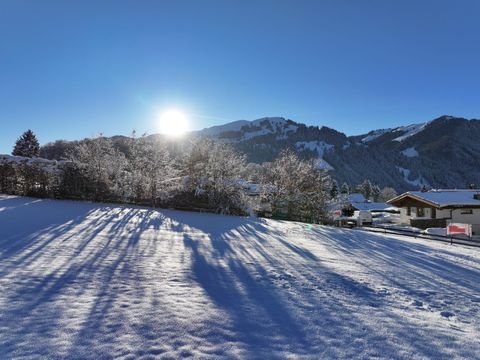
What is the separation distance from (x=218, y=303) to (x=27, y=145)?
61.6m

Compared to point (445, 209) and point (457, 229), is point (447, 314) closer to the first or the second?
point (457, 229)

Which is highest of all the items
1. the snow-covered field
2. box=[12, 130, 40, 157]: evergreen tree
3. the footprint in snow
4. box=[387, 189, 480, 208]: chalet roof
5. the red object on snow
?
box=[12, 130, 40, 157]: evergreen tree

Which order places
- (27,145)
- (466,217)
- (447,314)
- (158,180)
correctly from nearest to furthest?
(447,314) < (158,180) < (466,217) < (27,145)

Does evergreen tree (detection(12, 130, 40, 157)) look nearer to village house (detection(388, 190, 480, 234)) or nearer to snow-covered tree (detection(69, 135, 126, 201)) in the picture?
snow-covered tree (detection(69, 135, 126, 201))

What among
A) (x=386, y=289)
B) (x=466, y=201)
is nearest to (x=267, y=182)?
(x=466, y=201)

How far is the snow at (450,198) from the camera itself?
32.9 m

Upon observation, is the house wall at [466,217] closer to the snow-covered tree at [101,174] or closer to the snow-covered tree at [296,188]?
the snow-covered tree at [296,188]

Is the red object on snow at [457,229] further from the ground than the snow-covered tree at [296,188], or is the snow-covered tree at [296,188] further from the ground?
the snow-covered tree at [296,188]

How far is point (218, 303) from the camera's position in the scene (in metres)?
4.95

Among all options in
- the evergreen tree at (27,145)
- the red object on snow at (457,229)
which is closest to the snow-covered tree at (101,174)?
the red object on snow at (457,229)

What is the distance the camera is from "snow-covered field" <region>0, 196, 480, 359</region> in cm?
366

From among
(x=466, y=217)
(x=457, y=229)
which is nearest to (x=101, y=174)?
(x=457, y=229)

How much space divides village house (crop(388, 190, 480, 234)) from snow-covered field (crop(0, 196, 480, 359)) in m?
27.5

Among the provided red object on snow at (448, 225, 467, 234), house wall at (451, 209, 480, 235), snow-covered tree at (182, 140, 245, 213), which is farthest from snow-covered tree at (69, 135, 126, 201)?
house wall at (451, 209, 480, 235)
